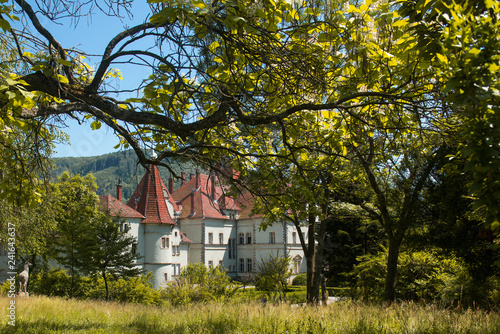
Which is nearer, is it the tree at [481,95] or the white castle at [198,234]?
the tree at [481,95]

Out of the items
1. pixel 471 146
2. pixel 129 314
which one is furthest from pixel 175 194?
pixel 471 146

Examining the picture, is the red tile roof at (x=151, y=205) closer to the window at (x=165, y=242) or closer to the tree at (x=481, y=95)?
the window at (x=165, y=242)

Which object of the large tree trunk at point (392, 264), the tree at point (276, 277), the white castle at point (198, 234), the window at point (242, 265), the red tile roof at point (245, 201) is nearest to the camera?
the red tile roof at point (245, 201)

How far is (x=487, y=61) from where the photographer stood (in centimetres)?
291

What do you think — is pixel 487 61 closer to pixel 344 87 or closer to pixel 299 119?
pixel 344 87

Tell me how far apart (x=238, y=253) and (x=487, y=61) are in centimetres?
5316

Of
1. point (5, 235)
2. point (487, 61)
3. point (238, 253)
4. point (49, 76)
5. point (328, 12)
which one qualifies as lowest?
point (238, 253)

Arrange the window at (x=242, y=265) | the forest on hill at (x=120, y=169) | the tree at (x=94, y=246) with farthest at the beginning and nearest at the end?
1. the window at (x=242, y=265)
2. the tree at (x=94, y=246)
3. the forest on hill at (x=120, y=169)

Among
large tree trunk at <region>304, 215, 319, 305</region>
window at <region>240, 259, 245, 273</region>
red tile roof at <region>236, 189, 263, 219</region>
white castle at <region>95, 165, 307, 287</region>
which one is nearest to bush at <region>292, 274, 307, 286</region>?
white castle at <region>95, 165, 307, 287</region>

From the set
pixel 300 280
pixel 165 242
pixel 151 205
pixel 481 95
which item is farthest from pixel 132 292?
pixel 300 280

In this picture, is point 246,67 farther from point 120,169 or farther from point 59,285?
point 59,285

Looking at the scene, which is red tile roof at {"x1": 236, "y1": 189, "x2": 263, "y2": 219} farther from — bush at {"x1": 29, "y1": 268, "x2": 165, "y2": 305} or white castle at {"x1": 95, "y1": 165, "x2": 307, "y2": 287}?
bush at {"x1": 29, "y1": 268, "x2": 165, "y2": 305}

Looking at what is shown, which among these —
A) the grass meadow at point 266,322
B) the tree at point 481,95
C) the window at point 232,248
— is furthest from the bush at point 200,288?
the window at point 232,248

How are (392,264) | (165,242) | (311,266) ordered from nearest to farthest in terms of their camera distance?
(392,264)
(311,266)
(165,242)
